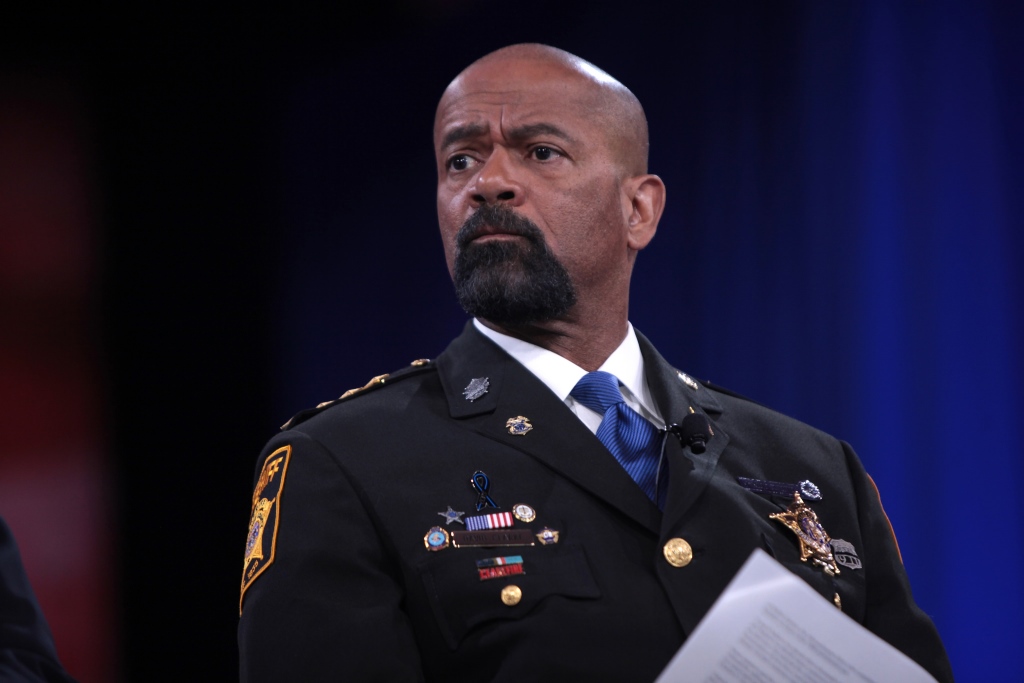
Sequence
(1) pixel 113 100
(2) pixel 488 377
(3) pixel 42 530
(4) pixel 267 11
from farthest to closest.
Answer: (4) pixel 267 11
(1) pixel 113 100
(3) pixel 42 530
(2) pixel 488 377

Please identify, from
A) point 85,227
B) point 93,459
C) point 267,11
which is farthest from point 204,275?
point 267,11

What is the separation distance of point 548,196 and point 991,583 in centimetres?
166

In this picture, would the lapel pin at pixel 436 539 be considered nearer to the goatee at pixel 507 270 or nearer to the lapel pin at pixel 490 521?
the lapel pin at pixel 490 521

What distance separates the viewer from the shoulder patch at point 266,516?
1.65 meters

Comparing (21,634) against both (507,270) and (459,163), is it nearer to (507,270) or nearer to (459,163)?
(507,270)

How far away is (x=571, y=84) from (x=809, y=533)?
0.99 m

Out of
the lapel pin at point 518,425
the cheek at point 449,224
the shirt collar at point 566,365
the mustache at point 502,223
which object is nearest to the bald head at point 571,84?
the cheek at point 449,224

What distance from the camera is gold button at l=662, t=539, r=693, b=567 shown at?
1.72m

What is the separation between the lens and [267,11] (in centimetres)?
308

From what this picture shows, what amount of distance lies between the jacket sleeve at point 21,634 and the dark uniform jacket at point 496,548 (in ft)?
1.49

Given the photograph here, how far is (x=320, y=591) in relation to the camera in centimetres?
159

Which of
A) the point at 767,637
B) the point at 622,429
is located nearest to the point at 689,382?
the point at 622,429

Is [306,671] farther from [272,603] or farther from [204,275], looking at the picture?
[204,275]

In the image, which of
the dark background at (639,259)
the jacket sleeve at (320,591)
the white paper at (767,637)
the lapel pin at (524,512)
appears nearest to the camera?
the white paper at (767,637)
